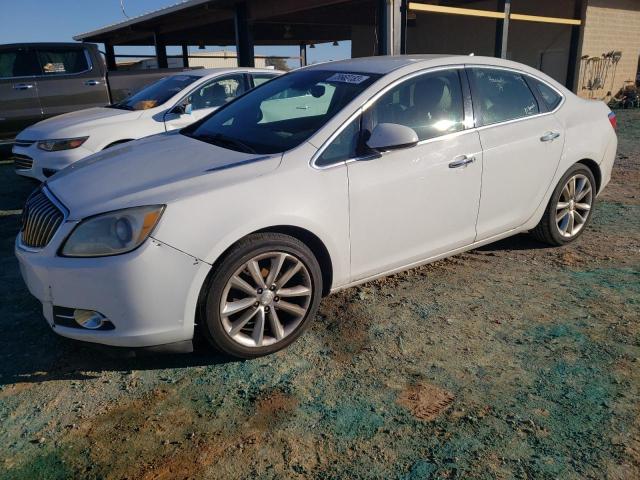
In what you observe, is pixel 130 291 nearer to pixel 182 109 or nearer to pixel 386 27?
pixel 182 109

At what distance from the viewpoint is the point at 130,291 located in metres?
2.58

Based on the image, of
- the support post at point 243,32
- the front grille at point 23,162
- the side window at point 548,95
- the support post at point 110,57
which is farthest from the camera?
the support post at point 110,57

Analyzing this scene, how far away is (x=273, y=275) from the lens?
2.97m

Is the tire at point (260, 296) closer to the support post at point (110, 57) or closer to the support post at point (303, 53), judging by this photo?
the support post at point (110, 57)

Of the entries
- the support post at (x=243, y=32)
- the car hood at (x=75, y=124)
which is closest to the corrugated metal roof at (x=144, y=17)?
the support post at (x=243, y=32)

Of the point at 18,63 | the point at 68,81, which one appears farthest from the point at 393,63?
the point at 18,63

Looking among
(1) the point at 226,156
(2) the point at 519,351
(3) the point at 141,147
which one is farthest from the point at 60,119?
(2) the point at 519,351

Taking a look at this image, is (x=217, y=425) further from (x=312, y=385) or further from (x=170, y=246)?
(x=170, y=246)

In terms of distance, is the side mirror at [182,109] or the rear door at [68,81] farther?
the rear door at [68,81]

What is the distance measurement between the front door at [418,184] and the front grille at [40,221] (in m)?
1.67

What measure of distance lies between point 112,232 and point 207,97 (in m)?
4.81

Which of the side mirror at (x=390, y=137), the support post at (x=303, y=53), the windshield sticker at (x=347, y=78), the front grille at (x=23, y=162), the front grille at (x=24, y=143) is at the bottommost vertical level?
the support post at (x=303, y=53)

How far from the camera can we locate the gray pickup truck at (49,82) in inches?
339

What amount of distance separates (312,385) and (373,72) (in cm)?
213
